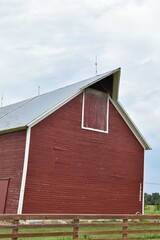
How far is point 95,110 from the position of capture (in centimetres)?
1956

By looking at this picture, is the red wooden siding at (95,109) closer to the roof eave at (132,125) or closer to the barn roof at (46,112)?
the barn roof at (46,112)

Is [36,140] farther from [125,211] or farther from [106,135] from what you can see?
[125,211]

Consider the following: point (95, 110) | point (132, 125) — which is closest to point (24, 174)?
point (95, 110)

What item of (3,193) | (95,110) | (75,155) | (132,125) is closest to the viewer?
(3,193)

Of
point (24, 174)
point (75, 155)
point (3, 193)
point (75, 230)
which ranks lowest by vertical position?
point (75, 230)

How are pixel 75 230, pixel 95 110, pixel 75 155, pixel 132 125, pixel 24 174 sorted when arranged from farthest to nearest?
pixel 132 125 < pixel 95 110 < pixel 75 155 < pixel 24 174 < pixel 75 230

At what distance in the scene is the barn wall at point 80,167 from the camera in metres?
17.1

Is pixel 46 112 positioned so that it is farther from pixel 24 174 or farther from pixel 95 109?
pixel 95 109

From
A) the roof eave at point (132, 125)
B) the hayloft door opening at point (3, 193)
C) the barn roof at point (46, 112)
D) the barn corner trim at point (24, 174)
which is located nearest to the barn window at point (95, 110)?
the barn roof at point (46, 112)

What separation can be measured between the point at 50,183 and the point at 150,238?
6.08 metres

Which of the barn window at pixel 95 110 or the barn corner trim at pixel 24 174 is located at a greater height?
the barn window at pixel 95 110

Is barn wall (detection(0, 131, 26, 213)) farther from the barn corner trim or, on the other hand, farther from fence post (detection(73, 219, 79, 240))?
fence post (detection(73, 219, 79, 240))

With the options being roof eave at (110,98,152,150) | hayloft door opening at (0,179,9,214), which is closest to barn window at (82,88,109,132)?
roof eave at (110,98,152,150)

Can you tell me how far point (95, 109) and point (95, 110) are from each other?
5cm
